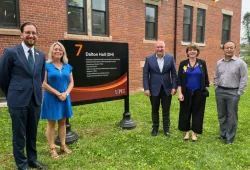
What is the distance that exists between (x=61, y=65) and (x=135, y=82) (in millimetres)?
6641

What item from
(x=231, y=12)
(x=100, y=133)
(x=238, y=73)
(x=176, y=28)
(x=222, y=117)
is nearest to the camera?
(x=238, y=73)

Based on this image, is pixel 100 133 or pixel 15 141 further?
pixel 100 133

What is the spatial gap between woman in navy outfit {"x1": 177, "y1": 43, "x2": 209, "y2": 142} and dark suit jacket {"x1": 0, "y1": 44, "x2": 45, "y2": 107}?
8.69 feet

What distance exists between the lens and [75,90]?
448 centimetres

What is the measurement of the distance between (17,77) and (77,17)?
229 inches

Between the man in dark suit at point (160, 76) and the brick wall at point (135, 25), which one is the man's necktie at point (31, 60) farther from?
the brick wall at point (135, 25)

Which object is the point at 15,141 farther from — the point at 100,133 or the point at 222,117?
the point at 222,117

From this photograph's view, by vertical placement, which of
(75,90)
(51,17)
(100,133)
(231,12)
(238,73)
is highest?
(231,12)

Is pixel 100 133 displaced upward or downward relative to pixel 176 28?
downward

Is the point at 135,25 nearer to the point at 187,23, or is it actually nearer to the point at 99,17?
the point at 99,17

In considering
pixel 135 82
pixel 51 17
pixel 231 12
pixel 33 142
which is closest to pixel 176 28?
pixel 135 82

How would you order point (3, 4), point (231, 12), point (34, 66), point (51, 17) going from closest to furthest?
point (34, 66)
point (3, 4)
point (51, 17)
point (231, 12)

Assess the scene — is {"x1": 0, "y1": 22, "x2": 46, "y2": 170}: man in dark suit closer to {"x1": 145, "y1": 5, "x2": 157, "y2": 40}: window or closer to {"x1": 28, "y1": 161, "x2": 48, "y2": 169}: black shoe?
{"x1": 28, "y1": 161, "x2": 48, "y2": 169}: black shoe

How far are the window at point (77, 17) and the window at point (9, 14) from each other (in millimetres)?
1742
